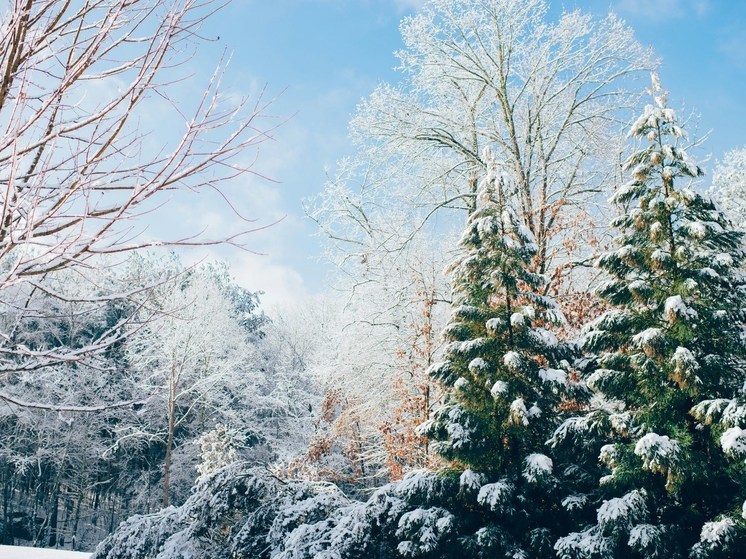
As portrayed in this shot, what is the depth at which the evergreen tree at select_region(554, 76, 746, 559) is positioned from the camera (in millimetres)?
6551

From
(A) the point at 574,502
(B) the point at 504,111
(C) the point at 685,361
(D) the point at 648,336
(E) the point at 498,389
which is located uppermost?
(B) the point at 504,111

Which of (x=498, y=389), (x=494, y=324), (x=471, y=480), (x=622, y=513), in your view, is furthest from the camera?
(x=494, y=324)

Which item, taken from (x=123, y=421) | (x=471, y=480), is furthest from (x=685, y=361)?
(x=123, y=421)

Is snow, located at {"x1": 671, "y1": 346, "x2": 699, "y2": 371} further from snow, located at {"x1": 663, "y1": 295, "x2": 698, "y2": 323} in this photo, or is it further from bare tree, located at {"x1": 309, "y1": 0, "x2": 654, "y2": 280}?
bare tree, located at {"x1": 309, "y1": 0, "x2": 654, "y2": 280}

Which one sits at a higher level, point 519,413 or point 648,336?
point 648,336

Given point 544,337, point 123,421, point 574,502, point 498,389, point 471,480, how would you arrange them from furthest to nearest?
point 123,421 < point 544,337 < point 498,389 < point 471,480 < point 574,502

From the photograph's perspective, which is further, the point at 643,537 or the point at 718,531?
the point at 643,537

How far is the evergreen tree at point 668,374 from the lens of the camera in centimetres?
655

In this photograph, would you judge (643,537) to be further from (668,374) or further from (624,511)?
(668,374)

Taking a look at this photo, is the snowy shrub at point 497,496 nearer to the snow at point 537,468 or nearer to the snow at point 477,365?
the snow at point 537,468

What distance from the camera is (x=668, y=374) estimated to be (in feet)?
23.9

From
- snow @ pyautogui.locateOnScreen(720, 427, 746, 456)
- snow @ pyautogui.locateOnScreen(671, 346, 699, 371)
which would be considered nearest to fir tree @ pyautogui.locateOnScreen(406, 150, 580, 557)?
snow @ pyautogui.locateOnScreen(671, 346, 699, 371)

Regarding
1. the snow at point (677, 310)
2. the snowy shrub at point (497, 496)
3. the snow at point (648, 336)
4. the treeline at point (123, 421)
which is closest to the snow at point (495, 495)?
the snowy shrub at point (497, 496)

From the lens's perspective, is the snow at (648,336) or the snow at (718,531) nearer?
the snow at (718,531)
